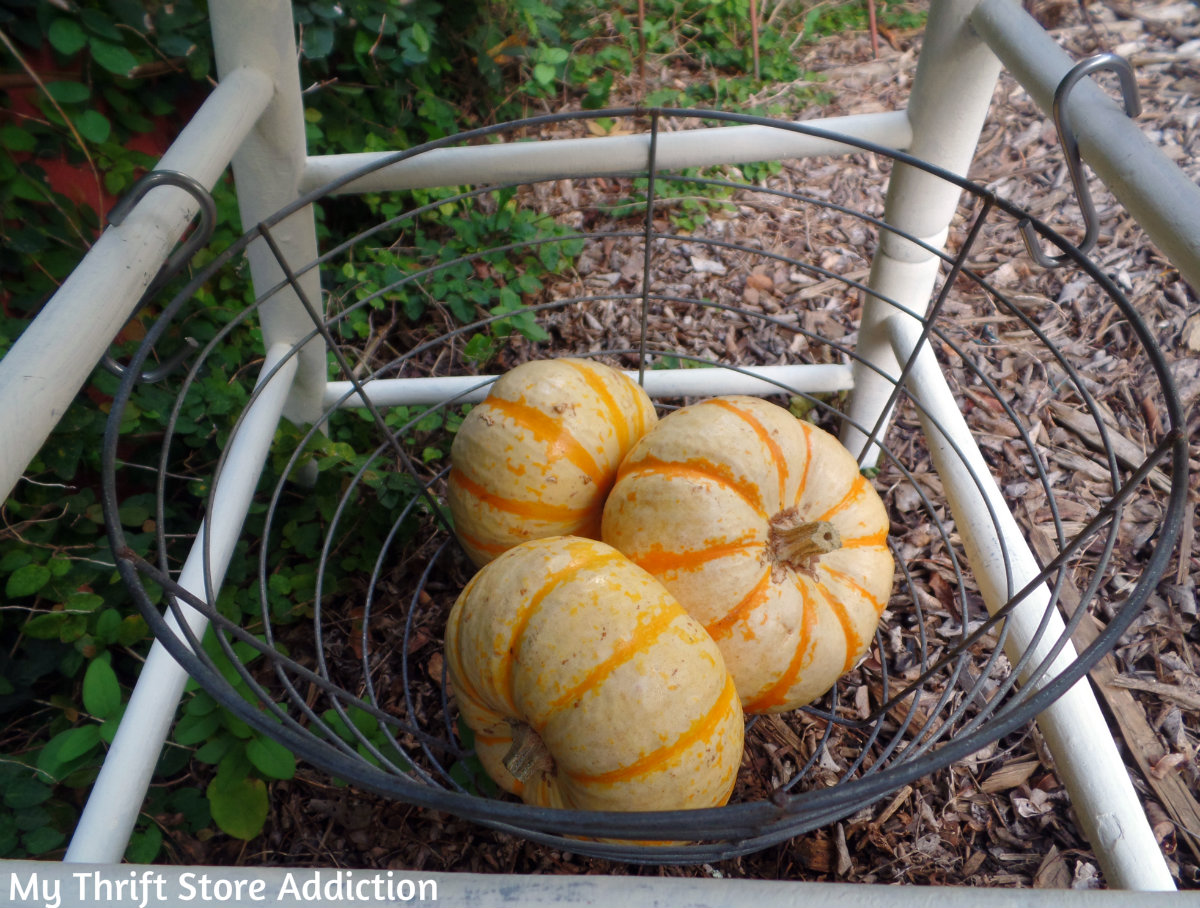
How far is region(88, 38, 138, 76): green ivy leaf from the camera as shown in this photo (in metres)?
1.41

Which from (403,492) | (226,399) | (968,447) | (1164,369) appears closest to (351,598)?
(403,492)

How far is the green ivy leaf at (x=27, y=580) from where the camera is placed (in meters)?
1.28

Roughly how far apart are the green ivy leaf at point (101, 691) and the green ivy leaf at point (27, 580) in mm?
219

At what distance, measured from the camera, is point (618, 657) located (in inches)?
35.0

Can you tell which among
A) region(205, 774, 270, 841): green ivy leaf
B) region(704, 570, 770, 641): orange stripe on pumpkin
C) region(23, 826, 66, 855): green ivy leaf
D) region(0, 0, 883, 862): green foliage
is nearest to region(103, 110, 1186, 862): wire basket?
region(0, 0, 883, 862): green foliage

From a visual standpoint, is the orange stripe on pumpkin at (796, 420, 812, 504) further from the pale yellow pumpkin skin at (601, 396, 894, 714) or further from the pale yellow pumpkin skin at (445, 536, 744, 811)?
the pale yellow pumpkin skin at (445, 536, 744, 811)

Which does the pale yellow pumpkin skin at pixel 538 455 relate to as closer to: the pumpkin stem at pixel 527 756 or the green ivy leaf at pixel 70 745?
the pumpkin stem at pixel 527 756

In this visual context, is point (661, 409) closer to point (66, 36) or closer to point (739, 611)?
point (739, 611)

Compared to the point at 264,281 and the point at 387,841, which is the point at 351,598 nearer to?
the point at 387,841

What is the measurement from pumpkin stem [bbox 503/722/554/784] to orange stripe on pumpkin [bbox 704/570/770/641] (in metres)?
0.24

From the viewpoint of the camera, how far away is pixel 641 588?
0.95 meters

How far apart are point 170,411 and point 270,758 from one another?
0.69 meters

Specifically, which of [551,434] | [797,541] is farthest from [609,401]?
[797,541]

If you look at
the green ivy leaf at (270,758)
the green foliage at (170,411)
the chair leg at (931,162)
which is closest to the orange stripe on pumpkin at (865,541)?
the chair leg at (931,162)
